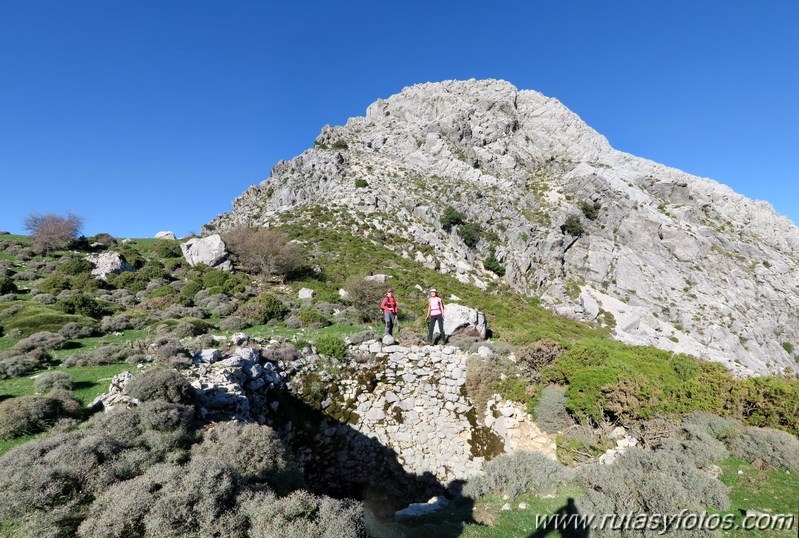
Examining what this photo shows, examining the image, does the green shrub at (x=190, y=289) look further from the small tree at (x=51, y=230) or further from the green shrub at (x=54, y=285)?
the small tree at (x=51, y=230)

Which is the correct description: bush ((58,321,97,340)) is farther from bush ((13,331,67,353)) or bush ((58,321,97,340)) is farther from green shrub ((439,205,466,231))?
green shrub ((439,205,466,231))

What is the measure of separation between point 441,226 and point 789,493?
4390 centimetres

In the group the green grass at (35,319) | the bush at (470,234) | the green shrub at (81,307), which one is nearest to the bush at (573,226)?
the bush at (470,234)

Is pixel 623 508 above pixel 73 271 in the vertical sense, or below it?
below

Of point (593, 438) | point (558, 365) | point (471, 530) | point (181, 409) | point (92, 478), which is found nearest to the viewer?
point (92, 478)

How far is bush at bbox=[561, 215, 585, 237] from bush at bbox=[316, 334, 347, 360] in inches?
1801

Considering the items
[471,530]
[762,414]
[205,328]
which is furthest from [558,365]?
[205,328]

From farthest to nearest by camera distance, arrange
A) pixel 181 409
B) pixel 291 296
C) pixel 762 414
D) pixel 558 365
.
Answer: pixel 291 296 → pixel 558 365 → pixel 762 414 → pixel 181 409

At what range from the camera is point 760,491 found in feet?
20.7

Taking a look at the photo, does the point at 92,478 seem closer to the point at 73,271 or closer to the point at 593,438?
the point at 593,438

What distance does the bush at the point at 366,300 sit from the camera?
19.5 metres

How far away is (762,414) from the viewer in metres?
8.55

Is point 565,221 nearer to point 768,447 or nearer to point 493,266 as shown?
point 493,266

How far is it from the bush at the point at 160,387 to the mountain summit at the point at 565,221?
1308 inches
